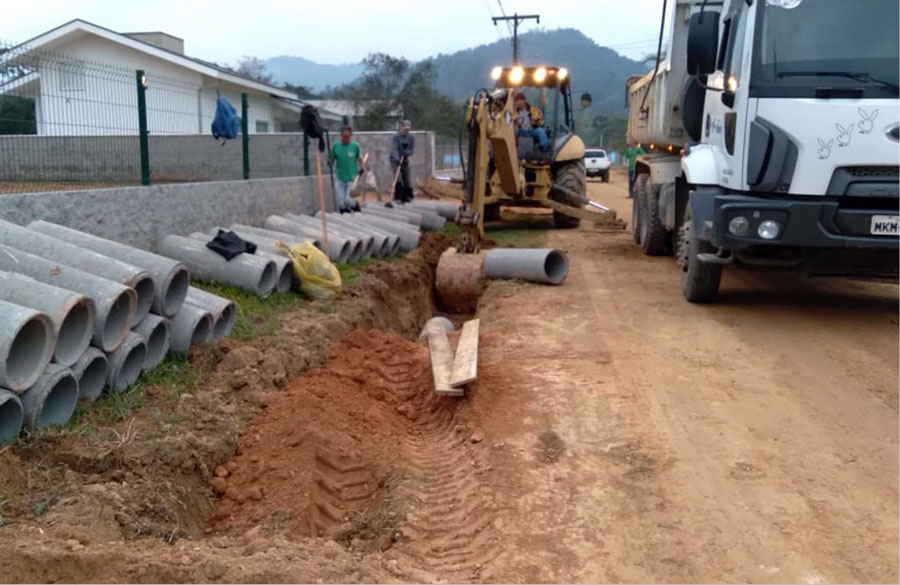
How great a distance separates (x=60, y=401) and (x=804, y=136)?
6.26 meters

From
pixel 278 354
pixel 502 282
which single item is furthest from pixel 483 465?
pixel 502 282

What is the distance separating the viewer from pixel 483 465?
4.83 metres

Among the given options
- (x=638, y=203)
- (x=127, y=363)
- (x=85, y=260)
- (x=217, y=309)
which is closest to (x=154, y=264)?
(x=85, y=260)

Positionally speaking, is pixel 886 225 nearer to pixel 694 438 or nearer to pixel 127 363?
pixel 694 438

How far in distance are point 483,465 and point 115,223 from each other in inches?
195

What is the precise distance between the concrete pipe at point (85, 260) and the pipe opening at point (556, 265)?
576 centimetres

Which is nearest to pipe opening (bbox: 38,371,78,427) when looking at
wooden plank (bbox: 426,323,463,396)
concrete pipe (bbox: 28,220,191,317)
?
concrete pipe (bbox: 28,220,191,317)

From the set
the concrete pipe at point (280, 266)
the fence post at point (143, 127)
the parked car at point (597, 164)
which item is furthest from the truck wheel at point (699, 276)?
the parked car at point (597, 164)

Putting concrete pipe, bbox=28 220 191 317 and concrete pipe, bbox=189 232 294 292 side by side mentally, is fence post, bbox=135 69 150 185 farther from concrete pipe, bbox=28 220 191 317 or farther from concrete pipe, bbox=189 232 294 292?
concrete pipe, bbox=28 220 191 317

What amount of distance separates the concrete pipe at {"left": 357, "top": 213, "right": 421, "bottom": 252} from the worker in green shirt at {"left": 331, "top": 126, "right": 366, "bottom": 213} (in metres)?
0.83

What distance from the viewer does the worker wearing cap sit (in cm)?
1538

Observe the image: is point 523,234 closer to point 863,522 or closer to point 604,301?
point 604,301

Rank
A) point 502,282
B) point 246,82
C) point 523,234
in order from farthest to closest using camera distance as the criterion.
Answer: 1. point 246,82
2. point 523,234
3. point 502,282

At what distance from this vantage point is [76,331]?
4973 mm
